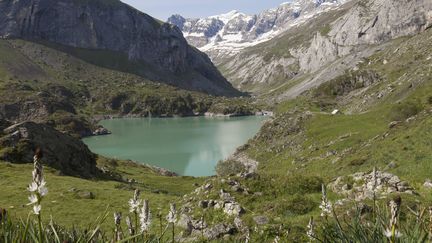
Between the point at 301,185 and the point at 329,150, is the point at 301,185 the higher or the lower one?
the higher one

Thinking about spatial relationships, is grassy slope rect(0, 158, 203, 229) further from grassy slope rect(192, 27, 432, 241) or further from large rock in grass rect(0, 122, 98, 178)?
grassy slope rect(192, 27, 432, 241)

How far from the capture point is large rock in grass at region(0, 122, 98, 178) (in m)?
45.0

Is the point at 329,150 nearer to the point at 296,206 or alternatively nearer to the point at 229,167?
the point at 229,167

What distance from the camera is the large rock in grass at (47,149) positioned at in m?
45.0

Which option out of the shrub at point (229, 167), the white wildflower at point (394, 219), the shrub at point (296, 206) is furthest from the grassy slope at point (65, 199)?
the shrub at point (229, 167)

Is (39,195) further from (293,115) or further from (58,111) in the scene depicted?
(58,111)

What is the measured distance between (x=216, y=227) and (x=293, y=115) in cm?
7338

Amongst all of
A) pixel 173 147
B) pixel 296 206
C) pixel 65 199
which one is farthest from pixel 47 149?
pixel 173 147

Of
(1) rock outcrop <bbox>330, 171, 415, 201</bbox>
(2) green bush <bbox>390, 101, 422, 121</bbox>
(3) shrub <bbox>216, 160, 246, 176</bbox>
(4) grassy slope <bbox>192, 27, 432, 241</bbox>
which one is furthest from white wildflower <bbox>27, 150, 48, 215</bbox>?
(2) green bush <bbox>390, 101, 422, 121</bbox>

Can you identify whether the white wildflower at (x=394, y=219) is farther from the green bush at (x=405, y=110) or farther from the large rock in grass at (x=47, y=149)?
the green bush at (x=405, y=110)

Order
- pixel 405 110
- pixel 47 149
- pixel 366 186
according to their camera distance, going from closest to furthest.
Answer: pixel 366 186 < pixel 47 149 < pixel 405 110

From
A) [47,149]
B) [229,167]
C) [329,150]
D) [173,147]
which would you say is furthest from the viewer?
[173,147]

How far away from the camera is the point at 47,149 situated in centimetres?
4619

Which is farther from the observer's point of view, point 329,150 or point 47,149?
point 329,150
